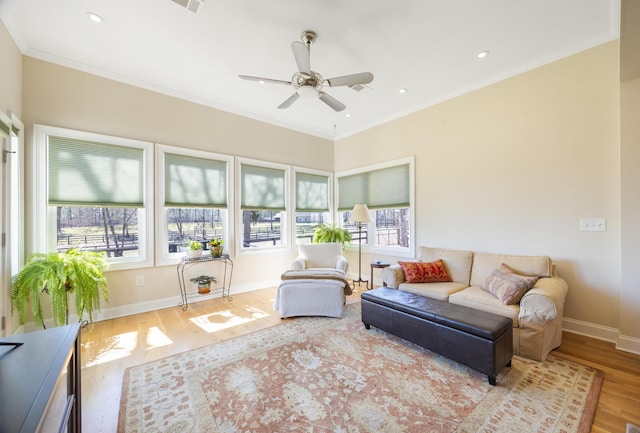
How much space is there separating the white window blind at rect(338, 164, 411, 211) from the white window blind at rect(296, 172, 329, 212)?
0.33m

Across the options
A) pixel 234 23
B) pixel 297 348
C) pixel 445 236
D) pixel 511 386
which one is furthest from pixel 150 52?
pixel 511 386

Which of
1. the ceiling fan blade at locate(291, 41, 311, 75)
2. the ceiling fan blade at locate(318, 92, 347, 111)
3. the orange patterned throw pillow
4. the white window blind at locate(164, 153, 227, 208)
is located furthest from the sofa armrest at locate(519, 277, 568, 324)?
the white window blind at locate(164, 153, 227, 208)

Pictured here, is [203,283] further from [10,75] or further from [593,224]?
[593,224]

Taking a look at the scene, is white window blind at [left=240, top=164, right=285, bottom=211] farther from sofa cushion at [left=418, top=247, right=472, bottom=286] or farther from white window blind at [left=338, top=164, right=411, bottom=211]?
sofa cushion at [left=418, top=247, right=472, bottom=286]

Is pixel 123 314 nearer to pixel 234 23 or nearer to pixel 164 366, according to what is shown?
pixel 164 366

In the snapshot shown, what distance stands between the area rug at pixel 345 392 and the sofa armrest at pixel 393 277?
0.89 metres

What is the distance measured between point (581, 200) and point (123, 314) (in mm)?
5702

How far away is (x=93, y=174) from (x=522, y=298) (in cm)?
502

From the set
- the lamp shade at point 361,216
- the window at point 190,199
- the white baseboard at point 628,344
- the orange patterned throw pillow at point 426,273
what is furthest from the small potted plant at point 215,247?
the white baseboard at point 628,344

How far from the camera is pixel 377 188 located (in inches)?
191

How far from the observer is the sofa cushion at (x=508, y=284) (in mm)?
2551

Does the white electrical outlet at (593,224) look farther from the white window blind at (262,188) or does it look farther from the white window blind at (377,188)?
the white window blind at (262,188)

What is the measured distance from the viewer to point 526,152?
3168mm

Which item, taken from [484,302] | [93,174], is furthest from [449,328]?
[93,174]
